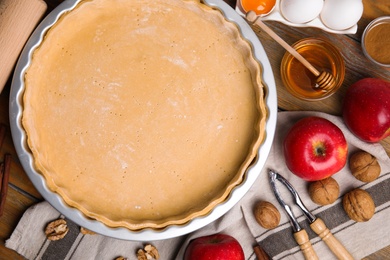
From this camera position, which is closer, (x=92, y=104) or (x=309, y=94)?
(x=92, y=104)

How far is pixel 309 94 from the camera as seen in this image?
1.23 metres

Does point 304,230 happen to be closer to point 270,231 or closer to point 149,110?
point 270,231

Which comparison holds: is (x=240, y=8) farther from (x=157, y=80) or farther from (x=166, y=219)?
(x=166, y=219)

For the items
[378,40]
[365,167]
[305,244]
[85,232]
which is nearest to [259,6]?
[378,40]

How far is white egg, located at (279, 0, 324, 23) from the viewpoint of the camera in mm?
1153

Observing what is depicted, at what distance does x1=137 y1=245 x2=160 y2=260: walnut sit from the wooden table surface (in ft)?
0.91

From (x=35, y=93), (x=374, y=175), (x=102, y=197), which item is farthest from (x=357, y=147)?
(x=35, y=93)

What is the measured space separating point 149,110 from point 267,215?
14.7 inches

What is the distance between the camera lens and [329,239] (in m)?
1.24

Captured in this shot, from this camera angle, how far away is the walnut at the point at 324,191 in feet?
4.00

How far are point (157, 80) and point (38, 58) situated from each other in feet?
0.80

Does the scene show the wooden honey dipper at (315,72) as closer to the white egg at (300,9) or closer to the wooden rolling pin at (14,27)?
the white egg at (300,9)

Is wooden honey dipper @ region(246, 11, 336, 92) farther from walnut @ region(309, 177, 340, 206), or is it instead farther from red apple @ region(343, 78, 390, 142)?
walnut @ region(309, 177, 340, 206)

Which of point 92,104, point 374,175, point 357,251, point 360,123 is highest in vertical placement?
point 92,104
